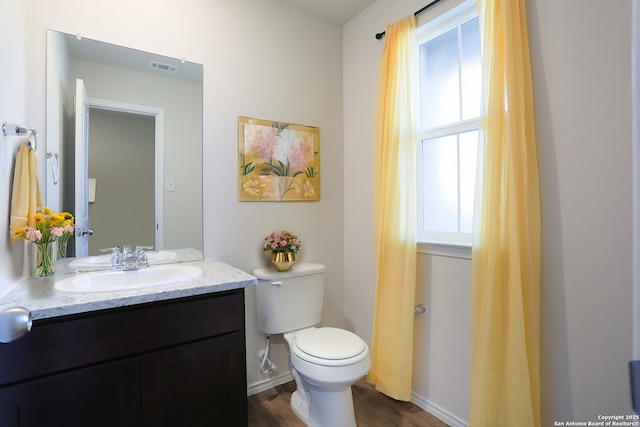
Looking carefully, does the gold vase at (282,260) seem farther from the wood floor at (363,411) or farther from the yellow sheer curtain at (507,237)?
the yellow sheer curtain at (507,237)

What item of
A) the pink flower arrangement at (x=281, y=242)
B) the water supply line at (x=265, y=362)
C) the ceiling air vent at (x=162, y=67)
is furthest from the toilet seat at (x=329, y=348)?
the ceiling air vent at (x=162, y=67)

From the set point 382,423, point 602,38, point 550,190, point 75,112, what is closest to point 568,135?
point 550,190

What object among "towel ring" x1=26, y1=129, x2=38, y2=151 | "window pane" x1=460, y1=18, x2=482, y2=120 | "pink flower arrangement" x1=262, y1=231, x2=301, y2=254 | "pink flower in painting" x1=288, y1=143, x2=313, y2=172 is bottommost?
"pink flower arrangement" x1=262, y1=231, x2=301, y2=254

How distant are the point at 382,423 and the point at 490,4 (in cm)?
215

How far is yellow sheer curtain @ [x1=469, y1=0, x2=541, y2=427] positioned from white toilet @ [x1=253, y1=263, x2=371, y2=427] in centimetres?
57

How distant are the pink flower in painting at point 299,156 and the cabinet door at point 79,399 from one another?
142 cm

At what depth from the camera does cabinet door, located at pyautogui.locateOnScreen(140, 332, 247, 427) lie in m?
1.15

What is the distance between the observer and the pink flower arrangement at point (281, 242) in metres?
1.92

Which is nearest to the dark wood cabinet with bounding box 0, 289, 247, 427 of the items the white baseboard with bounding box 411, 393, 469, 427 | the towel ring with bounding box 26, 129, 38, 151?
the towel ring with bounding box 26, 129, 38, 151

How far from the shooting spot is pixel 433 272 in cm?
173

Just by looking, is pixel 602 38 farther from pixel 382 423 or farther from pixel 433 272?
pixel 382 423

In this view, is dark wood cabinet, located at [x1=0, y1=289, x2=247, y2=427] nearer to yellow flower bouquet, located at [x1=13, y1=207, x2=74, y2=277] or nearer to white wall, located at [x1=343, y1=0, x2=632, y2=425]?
yellow flower bouquet, located at [x1=13, y1=207, x2=74, y2=277]

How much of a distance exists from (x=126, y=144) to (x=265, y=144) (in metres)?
0.77

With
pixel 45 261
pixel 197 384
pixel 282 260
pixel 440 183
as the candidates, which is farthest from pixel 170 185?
pixel 440 183
